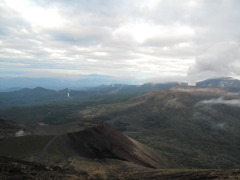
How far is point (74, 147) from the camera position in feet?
264

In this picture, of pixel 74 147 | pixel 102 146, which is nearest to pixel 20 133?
pixel 74 147

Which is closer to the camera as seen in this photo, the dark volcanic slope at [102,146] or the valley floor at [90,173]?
the valley floor at [90,173]

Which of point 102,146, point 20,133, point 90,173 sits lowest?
point 102,146

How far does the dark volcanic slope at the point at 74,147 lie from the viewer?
7038 centimetres

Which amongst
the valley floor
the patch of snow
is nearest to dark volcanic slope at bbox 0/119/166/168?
the patch of snow

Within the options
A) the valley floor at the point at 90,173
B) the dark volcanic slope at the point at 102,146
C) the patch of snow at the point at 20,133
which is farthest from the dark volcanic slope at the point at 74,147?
the valley floor at the point at 90,173

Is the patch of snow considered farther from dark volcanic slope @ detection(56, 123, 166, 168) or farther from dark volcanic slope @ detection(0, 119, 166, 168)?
dark volcanic slope @ detection(56, 123, 166, 168)

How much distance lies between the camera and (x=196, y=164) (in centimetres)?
11106

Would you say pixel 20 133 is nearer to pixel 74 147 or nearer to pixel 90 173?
pixel 74 147

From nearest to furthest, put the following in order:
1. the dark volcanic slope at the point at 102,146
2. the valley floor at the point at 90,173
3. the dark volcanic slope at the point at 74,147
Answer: the valley floor at the point at 90,173 < the dark volcanic slope at the point at 74,147 < the dark volcanic slope at the point at 102,146

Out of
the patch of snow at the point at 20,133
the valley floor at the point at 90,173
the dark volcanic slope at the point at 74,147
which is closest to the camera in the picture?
the valley floor at the point at 90,173

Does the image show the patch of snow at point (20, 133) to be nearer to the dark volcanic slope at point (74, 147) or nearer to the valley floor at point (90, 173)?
the dark volcanic slope at point (74, 147)

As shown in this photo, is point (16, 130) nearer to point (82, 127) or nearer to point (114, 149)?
point (82, 127)

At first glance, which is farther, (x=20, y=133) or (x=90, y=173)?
(x=20, y=133)
